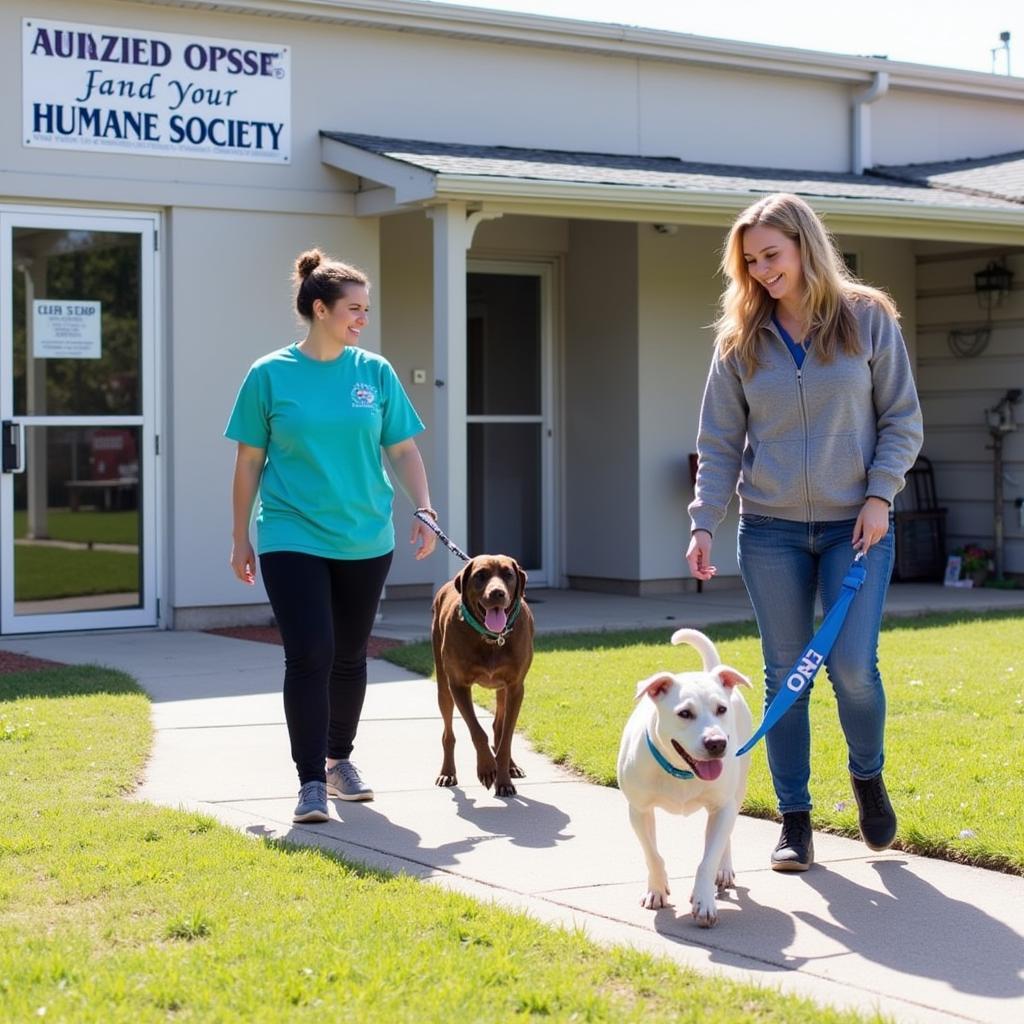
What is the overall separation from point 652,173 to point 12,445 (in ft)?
16.2

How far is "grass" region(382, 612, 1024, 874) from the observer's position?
18.8ft

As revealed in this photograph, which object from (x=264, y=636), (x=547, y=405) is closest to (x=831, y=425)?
(x=264, y=636)

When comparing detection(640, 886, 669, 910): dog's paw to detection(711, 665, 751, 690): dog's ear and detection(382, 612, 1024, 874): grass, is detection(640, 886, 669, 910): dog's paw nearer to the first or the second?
detection(711, 665, 751, 690): dog's ear

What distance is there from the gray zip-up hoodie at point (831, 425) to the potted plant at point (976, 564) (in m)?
10.1

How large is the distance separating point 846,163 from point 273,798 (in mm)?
10510

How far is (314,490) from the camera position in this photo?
606 centimetres

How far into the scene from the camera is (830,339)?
5137mm

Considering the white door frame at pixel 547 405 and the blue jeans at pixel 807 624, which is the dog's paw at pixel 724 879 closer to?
the blue jeans at pixel 807 624

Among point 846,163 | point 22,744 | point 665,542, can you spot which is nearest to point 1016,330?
point 846,163

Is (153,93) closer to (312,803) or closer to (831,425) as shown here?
(312,803)

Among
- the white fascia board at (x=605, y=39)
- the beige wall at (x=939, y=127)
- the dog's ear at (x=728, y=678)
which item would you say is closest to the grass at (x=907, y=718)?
the dog's ear at (x=728, y=678)

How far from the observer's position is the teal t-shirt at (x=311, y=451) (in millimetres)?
6047

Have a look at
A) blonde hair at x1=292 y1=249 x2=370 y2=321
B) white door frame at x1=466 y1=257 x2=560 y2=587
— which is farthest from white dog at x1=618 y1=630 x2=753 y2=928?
white door frame at x1=466 y1=257 x2=560 y2=587

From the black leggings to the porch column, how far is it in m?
4.91
